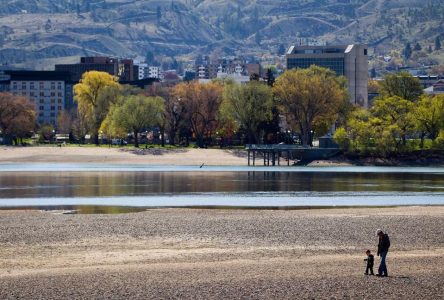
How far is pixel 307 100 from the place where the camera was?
158 metres

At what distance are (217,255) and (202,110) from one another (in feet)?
406

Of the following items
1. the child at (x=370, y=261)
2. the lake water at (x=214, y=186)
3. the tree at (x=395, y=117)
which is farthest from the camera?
the tree at (x=395, y=117)

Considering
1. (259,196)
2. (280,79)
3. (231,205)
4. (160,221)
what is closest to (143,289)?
(160,221)

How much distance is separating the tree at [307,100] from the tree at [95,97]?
30696 millimetres

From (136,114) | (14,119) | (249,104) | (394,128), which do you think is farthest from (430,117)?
(14,119)

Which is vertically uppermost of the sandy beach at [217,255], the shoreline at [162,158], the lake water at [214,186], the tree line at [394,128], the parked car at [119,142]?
the tree line at [394,128]

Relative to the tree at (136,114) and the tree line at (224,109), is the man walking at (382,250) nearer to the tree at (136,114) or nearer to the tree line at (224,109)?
the tree line at (224,109)

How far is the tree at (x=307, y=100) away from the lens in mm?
157875

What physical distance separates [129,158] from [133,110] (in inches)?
746

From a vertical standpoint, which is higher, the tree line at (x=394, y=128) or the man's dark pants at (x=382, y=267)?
the tree line at (x=394, y=128)

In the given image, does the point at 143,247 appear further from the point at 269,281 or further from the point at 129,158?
the point at 129,158

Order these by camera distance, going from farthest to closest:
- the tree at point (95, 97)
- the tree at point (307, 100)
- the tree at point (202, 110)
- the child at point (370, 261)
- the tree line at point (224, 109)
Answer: the tree at point (95, 97) → the tree at point (202, 110) → the tree line at point (224, 109) → the tree at point (307, 100) → the child at point (370, 261)

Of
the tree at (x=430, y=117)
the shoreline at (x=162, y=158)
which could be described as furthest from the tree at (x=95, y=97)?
the tree at (x=430, y=117)

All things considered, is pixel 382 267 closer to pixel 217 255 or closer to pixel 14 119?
pixel 217 255
